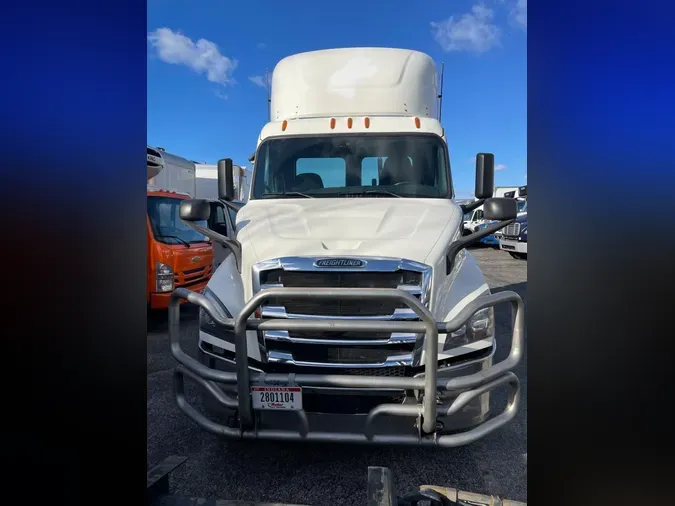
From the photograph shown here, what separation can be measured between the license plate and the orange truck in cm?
363

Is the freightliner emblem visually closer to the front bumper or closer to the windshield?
the windshield

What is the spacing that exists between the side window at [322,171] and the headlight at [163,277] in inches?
120

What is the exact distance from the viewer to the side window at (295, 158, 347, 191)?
3604 mm

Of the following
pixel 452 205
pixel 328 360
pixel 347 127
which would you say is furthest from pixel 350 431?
pixel 347 127

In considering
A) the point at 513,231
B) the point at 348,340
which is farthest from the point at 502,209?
the point at 513,231

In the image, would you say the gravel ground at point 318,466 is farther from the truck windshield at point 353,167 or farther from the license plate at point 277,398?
the truck windshield at point 353,167

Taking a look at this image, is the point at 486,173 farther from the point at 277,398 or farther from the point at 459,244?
the point at 277,398

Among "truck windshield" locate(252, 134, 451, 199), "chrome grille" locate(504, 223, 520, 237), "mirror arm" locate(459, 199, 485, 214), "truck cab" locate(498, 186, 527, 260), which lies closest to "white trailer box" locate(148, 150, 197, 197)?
"truck windshield" locate(252, 134, 451, 199)

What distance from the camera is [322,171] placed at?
12.0 feet

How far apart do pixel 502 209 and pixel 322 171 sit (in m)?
1.66
